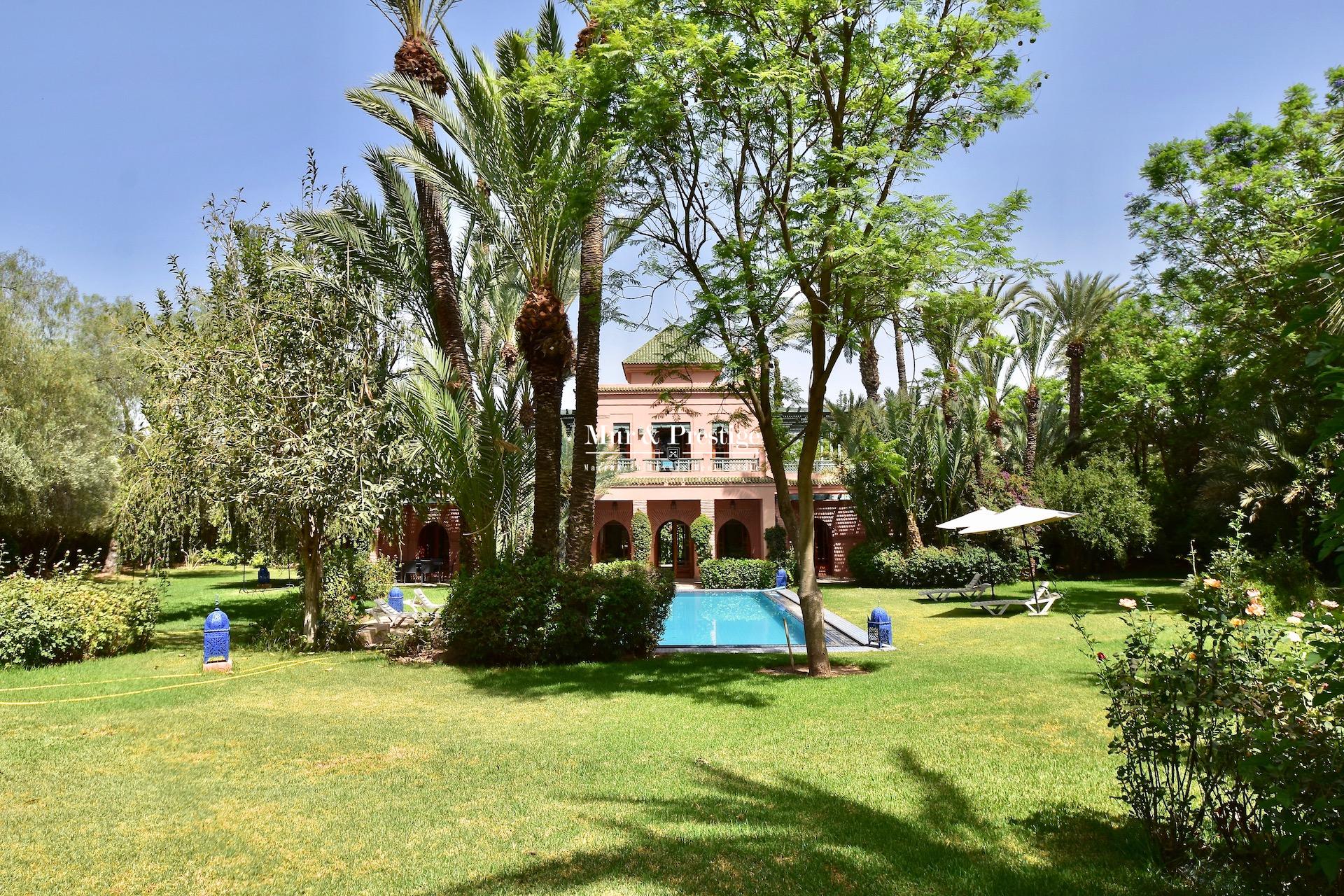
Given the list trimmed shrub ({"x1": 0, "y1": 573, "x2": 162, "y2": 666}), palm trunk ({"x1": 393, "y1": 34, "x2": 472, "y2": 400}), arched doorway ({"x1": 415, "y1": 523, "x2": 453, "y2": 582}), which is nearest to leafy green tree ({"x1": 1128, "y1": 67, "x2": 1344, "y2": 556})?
palm trunk ({"x1": 393, "y1": 34, "x2": 472, "y2": 400})

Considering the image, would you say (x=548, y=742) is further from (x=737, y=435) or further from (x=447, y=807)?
(x=737, y=435)

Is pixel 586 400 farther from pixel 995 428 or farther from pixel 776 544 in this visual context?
pixel 995 428

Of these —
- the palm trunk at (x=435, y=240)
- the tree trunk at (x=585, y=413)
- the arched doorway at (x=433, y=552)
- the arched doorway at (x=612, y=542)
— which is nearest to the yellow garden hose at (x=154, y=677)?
the tree trunk at (x=585, y=413)

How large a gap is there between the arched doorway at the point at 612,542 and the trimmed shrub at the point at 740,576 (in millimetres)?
7665

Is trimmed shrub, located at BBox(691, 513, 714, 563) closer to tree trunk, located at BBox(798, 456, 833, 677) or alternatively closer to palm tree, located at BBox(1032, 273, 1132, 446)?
palm tree, located at BBox(1032, 273, 1132, 446)

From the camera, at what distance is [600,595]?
11.1 metres

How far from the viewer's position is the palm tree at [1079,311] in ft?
93.9

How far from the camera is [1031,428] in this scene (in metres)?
27.8

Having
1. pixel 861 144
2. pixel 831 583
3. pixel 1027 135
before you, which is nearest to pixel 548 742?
pixel 861 144

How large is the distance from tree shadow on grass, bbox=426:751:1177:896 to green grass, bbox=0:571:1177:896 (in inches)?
0.7

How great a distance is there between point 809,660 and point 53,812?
25.1 feet

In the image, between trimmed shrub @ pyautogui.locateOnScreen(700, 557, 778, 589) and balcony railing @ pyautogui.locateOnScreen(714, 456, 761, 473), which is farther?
balcony railing @ pyautogui.locateOnScreen(714, 456, 761, 473)

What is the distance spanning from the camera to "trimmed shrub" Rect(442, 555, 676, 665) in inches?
429

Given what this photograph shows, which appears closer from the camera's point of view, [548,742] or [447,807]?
[447,807]
